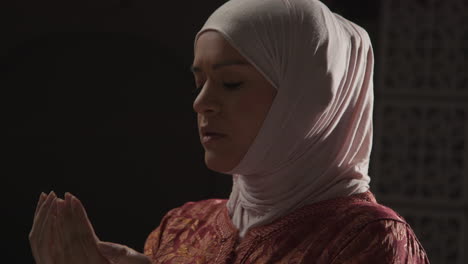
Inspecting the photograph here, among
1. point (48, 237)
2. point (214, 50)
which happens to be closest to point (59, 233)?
point (48, 237)

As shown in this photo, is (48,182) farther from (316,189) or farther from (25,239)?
(316,189)

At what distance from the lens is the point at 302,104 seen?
119cm

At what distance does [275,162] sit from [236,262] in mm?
185

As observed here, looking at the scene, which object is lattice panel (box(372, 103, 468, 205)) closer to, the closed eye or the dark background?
the dark background

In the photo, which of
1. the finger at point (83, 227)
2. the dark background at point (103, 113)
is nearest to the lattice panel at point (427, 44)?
the dark background at point (103, 113)

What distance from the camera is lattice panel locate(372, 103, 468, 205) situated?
2.71 meters

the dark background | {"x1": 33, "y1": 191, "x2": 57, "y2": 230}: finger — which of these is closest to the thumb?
{"x1": 33, "y1": 191, "x2": 57, "y2": 230}: finger

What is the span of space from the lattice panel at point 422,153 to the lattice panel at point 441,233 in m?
0.06

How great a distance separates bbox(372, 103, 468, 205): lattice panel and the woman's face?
1.58m

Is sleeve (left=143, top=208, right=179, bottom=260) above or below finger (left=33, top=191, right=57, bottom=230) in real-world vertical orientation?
below

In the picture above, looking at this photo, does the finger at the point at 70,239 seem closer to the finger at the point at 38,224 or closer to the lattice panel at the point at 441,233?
the finger at the point at 38,224

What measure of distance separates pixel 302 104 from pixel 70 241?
43 centimetres

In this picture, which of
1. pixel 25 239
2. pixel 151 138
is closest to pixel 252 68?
pixel 151 138

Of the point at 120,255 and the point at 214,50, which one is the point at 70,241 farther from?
the point at 214,50
